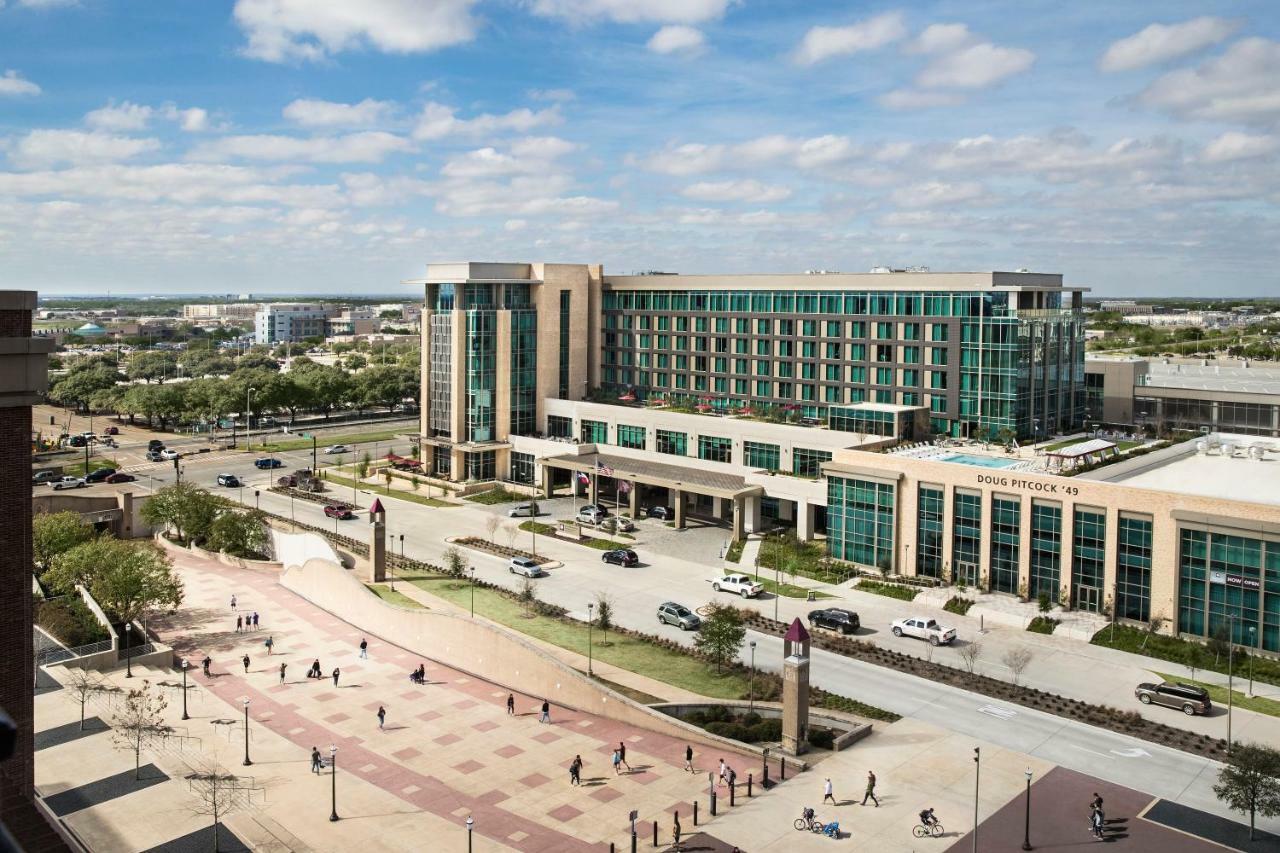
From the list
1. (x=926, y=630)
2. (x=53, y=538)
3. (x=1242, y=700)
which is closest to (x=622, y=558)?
(x=926, y=630)

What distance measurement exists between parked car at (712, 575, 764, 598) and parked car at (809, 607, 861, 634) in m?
6.40

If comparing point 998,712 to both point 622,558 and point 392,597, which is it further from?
point 392,597

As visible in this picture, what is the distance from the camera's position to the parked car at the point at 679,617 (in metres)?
59.8

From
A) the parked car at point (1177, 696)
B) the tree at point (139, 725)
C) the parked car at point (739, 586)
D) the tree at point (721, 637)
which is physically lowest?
the tree at point (139, 725)

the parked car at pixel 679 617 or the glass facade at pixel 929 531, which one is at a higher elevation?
the glass facade at pixel 929 531

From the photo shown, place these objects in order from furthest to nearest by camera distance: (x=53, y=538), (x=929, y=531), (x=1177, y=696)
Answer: (x=53, y=538) → (x=929, y=531) → (x=1177, y=696)

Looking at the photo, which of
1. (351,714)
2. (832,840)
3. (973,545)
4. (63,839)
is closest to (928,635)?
(973,545)

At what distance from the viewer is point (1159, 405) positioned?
95250 millimetres

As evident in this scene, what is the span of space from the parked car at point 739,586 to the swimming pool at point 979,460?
17.0 metres

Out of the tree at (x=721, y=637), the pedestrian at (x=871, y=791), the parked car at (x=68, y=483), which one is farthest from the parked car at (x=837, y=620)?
the parked car at (x=68, y=483)

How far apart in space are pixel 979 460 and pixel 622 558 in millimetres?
27640

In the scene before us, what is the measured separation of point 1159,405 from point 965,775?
68.1 meters

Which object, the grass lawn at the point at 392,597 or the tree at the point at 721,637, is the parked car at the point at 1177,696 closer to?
the tree at the point at 721,637

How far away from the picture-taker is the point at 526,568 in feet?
235
